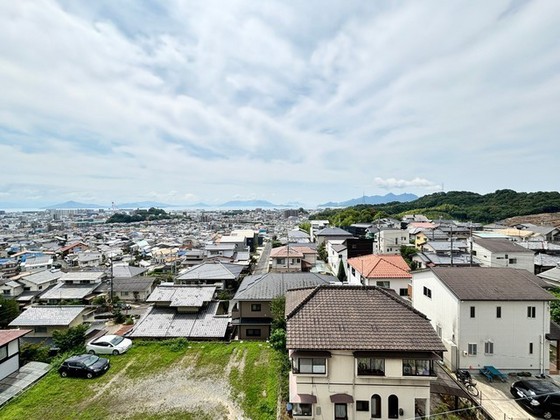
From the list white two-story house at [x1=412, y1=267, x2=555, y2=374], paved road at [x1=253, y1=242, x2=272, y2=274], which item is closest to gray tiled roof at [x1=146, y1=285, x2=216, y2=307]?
white two-story house at [x1=412, y1=267, x2=555, y2=374]

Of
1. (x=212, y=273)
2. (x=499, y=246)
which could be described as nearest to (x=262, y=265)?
(x=212, y=273)

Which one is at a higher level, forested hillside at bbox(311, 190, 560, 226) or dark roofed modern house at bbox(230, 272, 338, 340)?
forested hillside at bbox(311, 190, 560, 226)

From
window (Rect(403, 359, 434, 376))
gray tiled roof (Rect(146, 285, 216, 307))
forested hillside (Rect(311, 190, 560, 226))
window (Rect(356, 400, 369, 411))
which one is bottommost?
window (Rect(356, 400, 369, 411))

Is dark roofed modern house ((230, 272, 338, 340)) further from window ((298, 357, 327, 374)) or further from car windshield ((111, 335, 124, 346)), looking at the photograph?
window ((298, 357, 327, 374))

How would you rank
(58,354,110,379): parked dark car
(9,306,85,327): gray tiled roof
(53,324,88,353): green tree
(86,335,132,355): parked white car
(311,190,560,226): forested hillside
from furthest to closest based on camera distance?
(311,190,560,226): forested hillside → (9,306,85,327): gray tiled roof → (53,324,88,353): green tree → (86,335,132,355): parked white car → (58,354,110,379): parked dark car

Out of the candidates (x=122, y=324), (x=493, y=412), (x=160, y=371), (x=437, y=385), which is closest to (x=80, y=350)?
(x=160, y=371)
